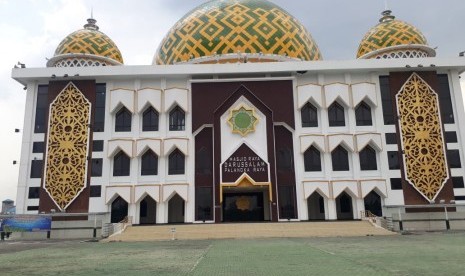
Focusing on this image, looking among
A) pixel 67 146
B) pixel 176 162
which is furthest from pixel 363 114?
pixel 67 146

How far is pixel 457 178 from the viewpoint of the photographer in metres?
23.5

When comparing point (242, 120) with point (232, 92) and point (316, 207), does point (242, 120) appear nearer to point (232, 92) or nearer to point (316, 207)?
point (232, 92)

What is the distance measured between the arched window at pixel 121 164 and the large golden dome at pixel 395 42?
18.4 m

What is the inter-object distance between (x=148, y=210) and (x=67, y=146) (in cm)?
612

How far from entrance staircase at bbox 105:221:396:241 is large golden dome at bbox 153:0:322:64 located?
40.8 feet

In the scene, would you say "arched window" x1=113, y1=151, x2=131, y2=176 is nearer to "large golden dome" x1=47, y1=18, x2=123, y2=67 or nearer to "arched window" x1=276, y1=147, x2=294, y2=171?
"large golden dome" x1=47, y1=18, x2=123, y2=67

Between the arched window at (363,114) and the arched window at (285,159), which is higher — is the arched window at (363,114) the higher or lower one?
the higher one

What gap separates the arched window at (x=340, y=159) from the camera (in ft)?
78.3

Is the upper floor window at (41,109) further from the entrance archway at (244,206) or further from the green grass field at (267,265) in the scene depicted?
the green grass field at (267,265)

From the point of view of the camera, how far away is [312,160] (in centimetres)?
2400

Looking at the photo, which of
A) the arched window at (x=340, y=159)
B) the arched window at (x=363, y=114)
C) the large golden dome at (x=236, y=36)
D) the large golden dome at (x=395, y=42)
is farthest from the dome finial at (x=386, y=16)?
the arched window at (x=340, y=159)

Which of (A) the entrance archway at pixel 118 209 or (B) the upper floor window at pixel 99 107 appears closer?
(A) the entrance archway at pixel 118 209

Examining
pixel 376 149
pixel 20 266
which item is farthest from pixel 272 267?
pixel 376 149

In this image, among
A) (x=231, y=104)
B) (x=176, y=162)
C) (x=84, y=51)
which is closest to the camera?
(x=176, y=162)
